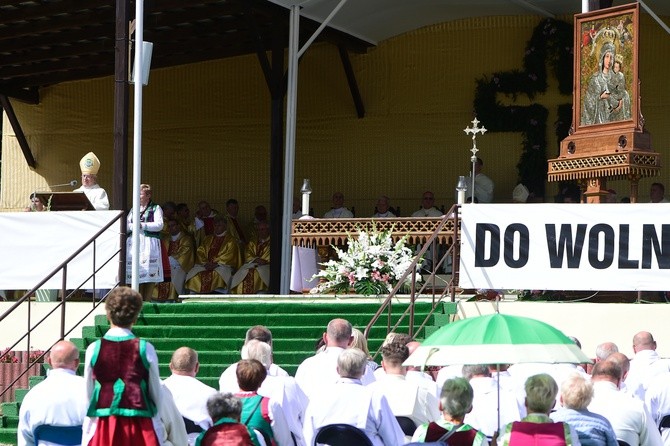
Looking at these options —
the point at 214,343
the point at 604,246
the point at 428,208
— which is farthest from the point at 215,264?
the point at 604,246

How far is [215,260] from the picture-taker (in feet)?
66.1

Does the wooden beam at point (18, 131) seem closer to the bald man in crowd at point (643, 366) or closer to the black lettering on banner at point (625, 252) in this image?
the black lettering on banner at point (625, 252)

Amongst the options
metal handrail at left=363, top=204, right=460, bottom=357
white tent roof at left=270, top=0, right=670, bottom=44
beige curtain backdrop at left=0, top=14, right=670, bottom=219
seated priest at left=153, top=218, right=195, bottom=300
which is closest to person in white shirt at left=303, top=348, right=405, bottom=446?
metal handrail at left=363, top=204, right=460, bottom=357

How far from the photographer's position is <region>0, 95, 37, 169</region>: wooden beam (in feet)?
75.5

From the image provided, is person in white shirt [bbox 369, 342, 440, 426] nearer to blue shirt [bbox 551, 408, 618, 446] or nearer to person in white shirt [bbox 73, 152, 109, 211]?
blue shirt [bbox 551, 408, 618, 446]

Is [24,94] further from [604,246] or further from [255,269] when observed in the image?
[604,246]

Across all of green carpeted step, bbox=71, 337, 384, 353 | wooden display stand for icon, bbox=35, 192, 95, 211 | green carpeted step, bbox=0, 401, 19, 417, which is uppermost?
wooden display stand for icon, bbox=35, 192, 95, 211

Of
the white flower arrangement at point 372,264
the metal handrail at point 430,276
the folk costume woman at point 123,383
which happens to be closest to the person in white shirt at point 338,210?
the white flower arrangement at point 372,264

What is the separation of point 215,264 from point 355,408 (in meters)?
12.3

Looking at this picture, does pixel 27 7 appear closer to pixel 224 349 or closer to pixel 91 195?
pixel 91 195

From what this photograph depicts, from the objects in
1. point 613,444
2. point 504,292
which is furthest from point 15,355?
point 613,444

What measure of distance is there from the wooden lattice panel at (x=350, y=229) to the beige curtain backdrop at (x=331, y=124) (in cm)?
569

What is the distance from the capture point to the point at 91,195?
16047mm

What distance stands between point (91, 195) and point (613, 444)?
33.0ft
